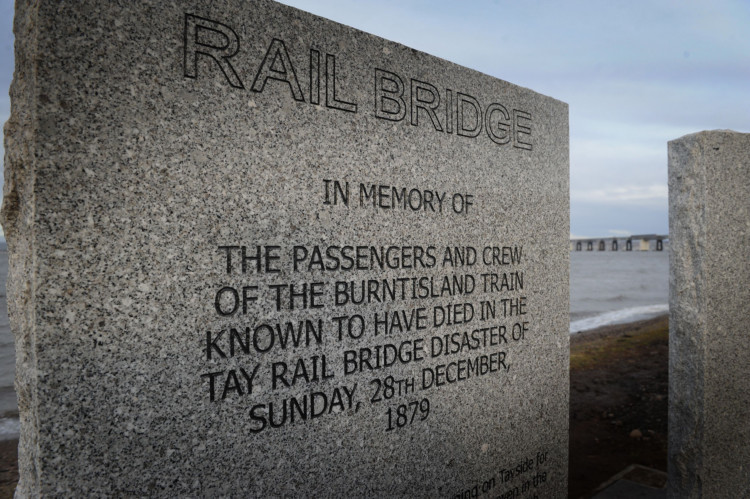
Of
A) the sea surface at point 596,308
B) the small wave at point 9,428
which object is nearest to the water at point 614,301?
the sea surface at point 596,308

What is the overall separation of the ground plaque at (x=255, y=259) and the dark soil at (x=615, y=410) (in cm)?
134

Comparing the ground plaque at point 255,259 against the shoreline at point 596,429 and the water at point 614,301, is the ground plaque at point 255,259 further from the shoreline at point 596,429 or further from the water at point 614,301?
the water at point 614,301

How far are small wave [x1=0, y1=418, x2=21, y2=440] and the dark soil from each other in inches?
201

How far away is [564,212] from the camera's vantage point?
2.97 m

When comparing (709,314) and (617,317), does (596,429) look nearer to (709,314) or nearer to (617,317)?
(709,314)

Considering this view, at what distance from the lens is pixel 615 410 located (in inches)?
178

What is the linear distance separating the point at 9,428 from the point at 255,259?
4.68 meters

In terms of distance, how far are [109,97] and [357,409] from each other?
5.15ft

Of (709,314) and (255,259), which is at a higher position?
(255,259)

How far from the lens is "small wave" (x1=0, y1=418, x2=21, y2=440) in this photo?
14.4ft

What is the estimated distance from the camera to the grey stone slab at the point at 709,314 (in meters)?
2.74

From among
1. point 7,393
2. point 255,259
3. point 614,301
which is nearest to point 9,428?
point 7,393

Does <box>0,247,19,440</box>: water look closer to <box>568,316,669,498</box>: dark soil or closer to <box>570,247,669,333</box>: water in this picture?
<box>568,316,669,498</box>: dark soil

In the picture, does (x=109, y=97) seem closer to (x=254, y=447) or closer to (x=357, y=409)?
(x=254, y=447)
